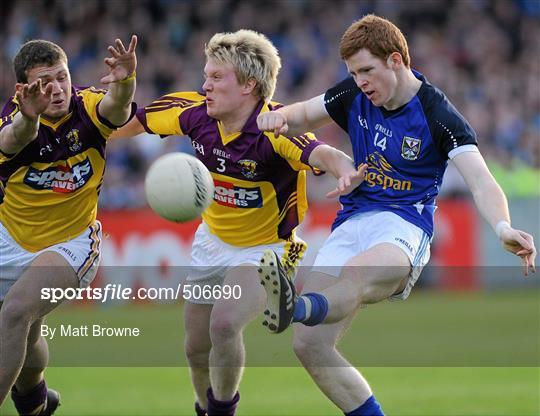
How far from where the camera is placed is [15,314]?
24.0 feet

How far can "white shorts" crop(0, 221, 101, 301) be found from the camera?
25.8 ft

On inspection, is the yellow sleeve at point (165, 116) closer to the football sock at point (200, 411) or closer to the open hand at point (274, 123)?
the open hand at point (274, 123)

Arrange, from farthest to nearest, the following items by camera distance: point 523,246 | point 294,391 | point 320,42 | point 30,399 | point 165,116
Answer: point 320,42, point 294,391, point 30,399, point 165,116, point 523,246

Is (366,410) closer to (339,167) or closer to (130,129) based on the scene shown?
(339,167)

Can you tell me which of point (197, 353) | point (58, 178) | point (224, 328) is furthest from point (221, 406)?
point (58, 178)

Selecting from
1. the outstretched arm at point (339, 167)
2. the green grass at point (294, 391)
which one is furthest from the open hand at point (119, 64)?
the green grass at point (294, 391)

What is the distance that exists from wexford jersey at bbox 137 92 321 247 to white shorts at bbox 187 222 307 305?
0.05 m

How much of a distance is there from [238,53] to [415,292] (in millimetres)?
11175

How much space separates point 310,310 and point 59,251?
84.3 inches

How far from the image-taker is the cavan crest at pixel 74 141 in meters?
7.80

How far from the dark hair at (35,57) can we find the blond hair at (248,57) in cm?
113

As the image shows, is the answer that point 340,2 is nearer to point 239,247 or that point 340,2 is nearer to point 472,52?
point 472,52

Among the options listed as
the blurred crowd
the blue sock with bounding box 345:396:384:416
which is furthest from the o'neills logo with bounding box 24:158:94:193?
the blurred crowd

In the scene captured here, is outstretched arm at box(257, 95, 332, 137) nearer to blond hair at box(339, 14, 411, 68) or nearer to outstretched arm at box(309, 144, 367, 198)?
outstretched arm at box(309, 144, 367, 198)
